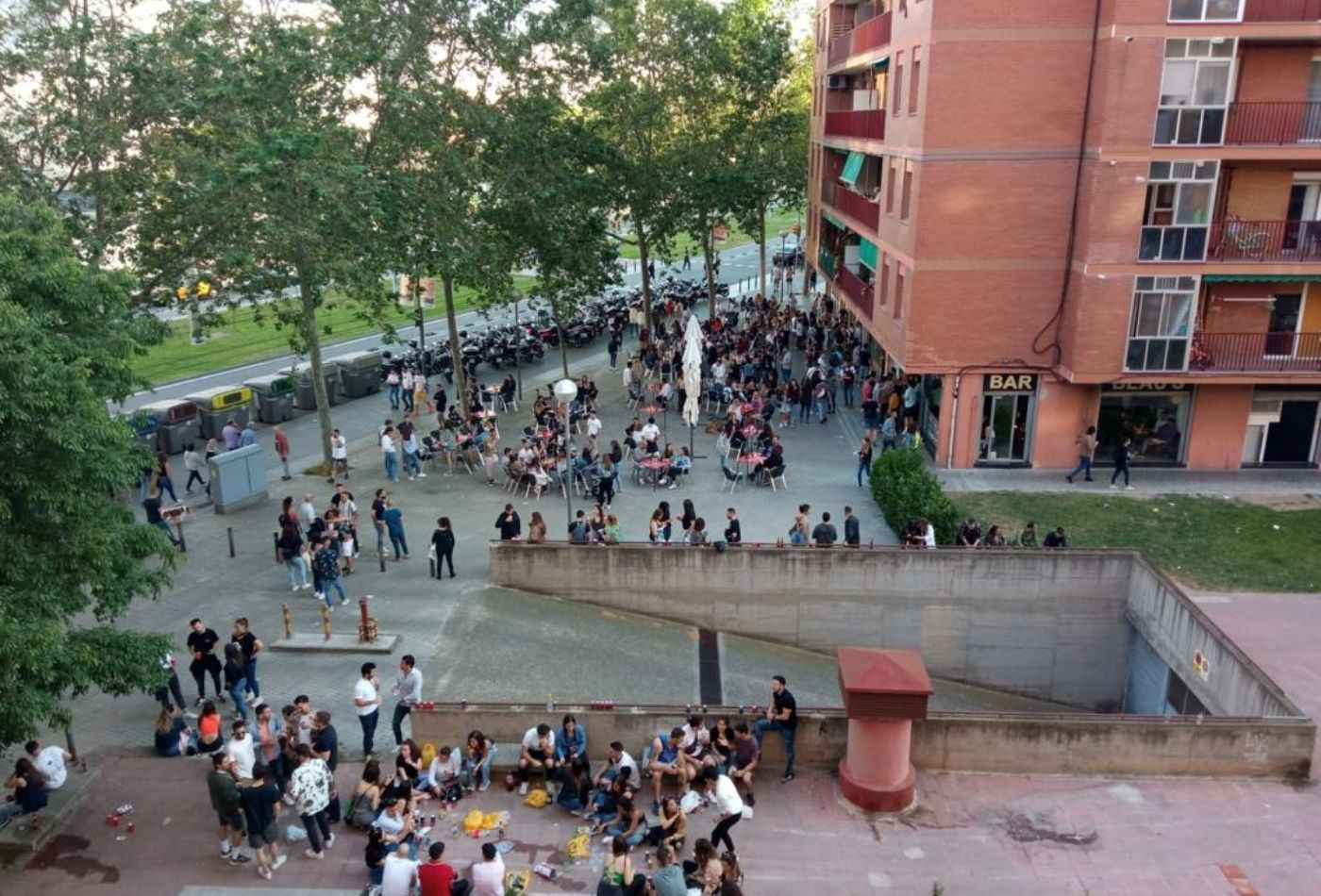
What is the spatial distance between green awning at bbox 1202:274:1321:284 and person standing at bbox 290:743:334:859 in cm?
2175

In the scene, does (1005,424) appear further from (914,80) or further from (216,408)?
(216,408)

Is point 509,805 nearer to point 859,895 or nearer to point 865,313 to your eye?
point 859,895

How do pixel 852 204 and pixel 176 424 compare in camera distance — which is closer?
pixel 176 424

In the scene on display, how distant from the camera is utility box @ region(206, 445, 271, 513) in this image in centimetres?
2242

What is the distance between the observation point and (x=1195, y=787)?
1318 centimetres

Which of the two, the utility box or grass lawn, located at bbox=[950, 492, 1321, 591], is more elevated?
the utility box

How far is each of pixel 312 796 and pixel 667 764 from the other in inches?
165

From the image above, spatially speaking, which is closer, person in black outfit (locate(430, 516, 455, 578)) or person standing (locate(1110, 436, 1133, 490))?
person in black outfit (locate(430, 516, 455, 578))

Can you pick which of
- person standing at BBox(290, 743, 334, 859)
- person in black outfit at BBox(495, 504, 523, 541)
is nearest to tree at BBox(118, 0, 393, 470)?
person in black outfit at BBox(495, 504, 523, 541)

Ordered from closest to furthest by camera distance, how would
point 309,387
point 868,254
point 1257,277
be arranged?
point 1257,277
point 309,387
point 868,254

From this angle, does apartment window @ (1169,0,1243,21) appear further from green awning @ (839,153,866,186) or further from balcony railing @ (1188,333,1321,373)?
green awning @ (839,153,866,186)

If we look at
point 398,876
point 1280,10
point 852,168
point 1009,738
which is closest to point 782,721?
point 1009,738

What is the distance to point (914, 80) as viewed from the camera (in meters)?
25.5

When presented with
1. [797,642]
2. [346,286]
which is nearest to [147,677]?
[797,642]
